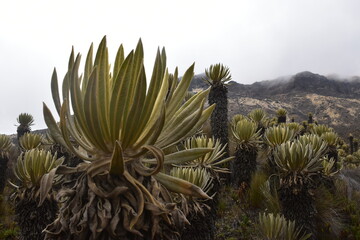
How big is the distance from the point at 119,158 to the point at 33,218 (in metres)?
3.49

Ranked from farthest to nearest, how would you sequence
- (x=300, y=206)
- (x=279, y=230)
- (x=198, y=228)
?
(x=300, y=206) → (x=279, y=230) → (x=198, y=228)

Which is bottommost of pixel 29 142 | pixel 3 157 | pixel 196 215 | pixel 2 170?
pixel 2 170

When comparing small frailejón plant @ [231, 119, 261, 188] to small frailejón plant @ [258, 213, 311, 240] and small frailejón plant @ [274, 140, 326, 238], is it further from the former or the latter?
small frailejón plant @ [258, 213, 311, 240]

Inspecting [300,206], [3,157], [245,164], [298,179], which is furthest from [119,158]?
[3,157]

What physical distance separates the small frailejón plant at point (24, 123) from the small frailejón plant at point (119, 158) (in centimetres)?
1130

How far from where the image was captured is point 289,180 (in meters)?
4.66

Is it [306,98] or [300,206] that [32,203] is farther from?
[306,98]

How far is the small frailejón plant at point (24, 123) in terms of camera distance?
11797mm

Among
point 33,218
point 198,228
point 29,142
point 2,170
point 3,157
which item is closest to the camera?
point 198,228

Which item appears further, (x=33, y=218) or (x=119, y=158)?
(x=33, y=218)

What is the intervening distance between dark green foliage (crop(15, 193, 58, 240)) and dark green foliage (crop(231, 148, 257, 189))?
433cm

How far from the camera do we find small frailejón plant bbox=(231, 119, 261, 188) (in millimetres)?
7004

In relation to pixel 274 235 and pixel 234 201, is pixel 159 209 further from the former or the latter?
pixel 234 201

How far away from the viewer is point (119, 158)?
4.91 feet
